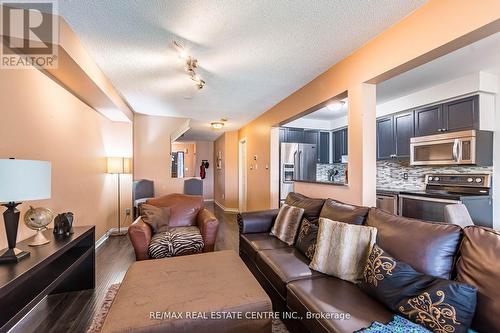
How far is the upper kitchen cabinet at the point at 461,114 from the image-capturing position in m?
2.97

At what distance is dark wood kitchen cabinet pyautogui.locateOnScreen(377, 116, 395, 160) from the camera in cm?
410

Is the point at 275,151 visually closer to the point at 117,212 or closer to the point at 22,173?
the point at 117,212

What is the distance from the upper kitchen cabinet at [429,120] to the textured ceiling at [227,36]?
6.84ft

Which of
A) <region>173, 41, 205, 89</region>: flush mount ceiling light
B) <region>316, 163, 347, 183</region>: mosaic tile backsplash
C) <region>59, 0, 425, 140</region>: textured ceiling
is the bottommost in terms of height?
<region>316, 163, 347, 183</region>: mosaic tile backsplash

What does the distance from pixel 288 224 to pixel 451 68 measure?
2.89 meters

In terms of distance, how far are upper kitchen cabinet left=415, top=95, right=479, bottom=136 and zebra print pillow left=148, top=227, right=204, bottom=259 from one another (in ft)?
12.5

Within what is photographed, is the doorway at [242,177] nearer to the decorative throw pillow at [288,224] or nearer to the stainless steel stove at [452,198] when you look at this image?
the decorative throw pillow at [288,224]

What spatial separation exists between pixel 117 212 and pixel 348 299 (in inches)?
169

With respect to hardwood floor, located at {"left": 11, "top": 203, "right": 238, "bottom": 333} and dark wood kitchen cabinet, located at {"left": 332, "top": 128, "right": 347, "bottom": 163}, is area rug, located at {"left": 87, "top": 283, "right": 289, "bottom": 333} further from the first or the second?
dark wood kitchen cabinet, located at {"left": 332, "top": 128, "right": 347, "bottom": 163}

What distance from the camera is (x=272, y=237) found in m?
2.57

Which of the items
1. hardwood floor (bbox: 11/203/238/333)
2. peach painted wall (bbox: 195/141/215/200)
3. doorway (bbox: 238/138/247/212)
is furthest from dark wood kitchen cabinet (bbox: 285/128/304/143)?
peach painted wall (bbox: 195/141/215/200)

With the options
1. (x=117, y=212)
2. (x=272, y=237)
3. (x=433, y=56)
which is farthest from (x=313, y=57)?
(x=117, y=212)

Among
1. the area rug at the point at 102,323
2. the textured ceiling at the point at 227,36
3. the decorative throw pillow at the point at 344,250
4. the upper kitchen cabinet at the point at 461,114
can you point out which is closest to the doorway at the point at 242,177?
the textured ceiling at the point at 227,36

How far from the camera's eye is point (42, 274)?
5.88ft
